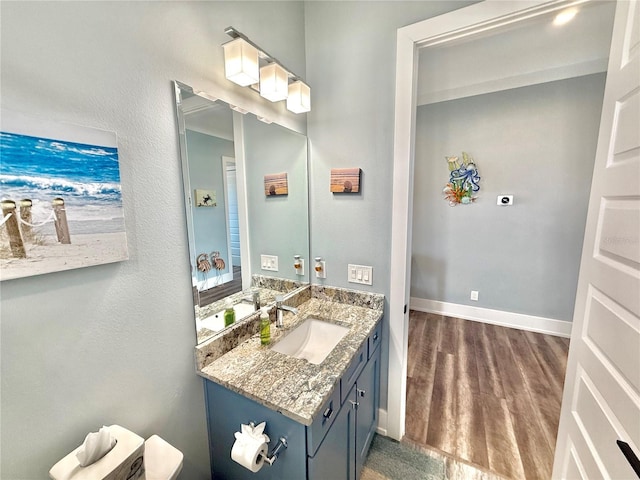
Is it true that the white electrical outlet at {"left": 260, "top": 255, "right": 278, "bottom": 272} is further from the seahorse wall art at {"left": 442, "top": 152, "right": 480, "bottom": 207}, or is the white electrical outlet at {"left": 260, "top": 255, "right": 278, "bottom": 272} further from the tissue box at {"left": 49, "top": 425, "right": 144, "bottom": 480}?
the seahorse wall art at {"left": 442, "top": 152, "right": 480, "bottom": 207}

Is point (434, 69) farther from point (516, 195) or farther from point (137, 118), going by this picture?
point (137, 118)

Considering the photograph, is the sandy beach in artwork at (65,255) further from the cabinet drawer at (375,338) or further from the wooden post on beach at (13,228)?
the cabinet drawer at (375,338)

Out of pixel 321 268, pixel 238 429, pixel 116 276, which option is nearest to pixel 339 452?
pixel 238 429

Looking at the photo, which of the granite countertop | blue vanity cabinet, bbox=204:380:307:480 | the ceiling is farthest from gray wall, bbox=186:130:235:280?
the ceiling

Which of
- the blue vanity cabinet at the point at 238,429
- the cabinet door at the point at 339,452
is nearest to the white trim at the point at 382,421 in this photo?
the cabinet door at the point at 339,452

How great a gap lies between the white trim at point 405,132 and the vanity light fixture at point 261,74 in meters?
0.56

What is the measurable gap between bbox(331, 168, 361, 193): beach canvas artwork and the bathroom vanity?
0.80 m

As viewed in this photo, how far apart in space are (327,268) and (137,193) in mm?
1193

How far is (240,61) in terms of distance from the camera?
1101 millimetres

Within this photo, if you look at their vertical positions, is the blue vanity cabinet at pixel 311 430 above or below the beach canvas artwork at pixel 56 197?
below

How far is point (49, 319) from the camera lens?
71 centimetres

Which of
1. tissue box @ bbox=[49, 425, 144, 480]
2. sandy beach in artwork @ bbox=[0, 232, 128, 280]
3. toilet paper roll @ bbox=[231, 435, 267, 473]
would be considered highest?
Result: sandy beach in artwork @ bbox=[0, 232, 128, 280]

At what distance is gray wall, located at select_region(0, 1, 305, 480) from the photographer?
661mm

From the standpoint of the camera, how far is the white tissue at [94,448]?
2.29 ft
